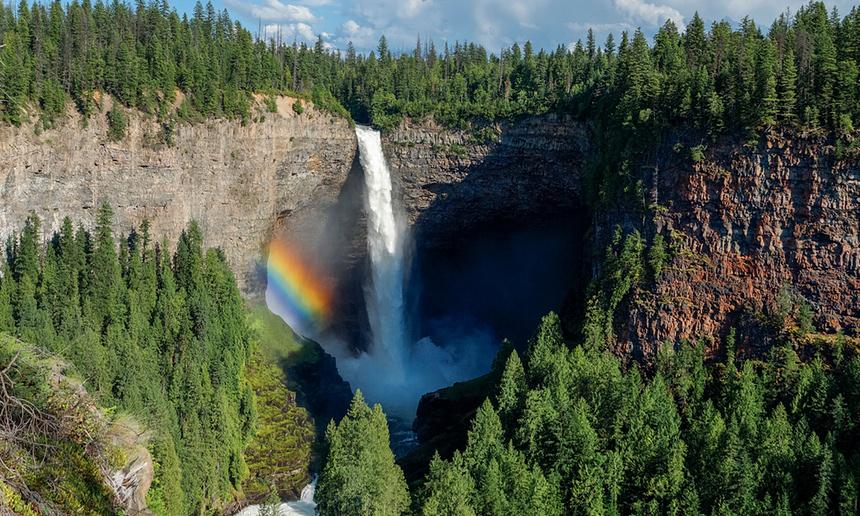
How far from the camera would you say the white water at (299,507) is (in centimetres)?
5360

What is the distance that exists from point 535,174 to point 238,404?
106 ft

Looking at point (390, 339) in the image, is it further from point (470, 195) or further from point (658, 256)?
point (658, 256)

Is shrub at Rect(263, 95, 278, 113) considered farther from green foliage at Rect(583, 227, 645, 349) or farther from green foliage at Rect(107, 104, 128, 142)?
green foliage at Rect(583, 227, 645, 349)

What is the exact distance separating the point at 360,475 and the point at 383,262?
1549 inches

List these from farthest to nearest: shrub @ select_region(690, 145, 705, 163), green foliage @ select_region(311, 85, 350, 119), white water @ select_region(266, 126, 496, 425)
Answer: white water @ select_region(266, 126, 496, 425)
green foliage @ select_region(311, 85, 350, 119)
shrub @ select_region(690, 145, 705, 163)

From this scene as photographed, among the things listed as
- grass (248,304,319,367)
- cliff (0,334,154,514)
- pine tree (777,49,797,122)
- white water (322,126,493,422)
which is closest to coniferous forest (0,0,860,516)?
pine tree (777,49,797,122)

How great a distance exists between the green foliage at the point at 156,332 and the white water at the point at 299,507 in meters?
1.78

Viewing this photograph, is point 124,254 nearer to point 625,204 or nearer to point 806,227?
point 625,204

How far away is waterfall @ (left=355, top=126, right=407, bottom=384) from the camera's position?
76.7m

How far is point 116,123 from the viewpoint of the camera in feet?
201

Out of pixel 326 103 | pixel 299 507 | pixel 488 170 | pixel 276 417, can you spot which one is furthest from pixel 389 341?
pixel 299 507

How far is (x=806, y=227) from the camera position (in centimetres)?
5078

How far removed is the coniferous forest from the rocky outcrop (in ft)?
5.32

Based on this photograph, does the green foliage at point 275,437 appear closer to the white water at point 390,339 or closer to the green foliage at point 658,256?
the white water at point 390,339
